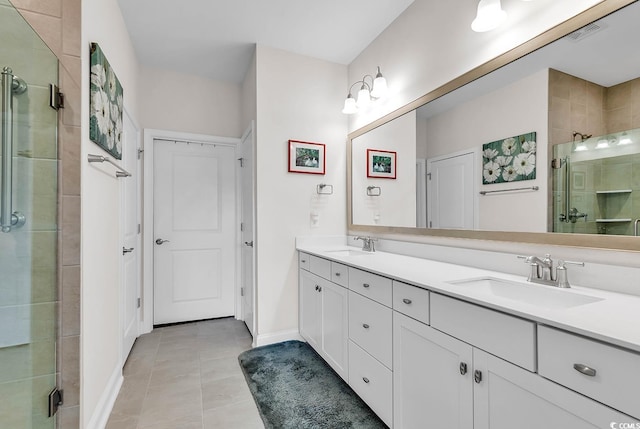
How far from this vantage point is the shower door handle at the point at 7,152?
1.19 m

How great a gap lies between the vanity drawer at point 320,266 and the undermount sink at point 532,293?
1.00 metres

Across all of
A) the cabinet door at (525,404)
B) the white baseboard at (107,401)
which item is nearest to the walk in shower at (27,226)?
the white baseboard at (107,401)

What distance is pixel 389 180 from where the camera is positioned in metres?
2.51

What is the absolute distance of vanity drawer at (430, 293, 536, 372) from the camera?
0.91 m

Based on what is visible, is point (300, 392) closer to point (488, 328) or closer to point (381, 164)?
point (488, 328)

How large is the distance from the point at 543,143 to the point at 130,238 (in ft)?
10.1

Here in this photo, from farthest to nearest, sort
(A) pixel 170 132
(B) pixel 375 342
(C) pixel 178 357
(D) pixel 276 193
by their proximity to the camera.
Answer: (A) pixel 170 132, (D) pixel 276 193, (C) pixel 178 357, (B) pixel 375 342

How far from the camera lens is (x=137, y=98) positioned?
2.98 metres

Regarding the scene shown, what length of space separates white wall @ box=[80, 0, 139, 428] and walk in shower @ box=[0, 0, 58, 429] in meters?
0.12

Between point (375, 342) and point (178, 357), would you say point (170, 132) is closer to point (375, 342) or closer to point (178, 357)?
point (178, 357)

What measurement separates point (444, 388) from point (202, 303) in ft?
9.37

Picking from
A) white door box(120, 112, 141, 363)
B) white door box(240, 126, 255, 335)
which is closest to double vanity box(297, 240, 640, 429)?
white door box(240, 126, 255, 335)

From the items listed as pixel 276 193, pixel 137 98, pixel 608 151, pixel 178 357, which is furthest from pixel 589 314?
pixel 137 98

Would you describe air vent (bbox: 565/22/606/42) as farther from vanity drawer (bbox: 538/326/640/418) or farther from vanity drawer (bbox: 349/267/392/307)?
vanity drawer (bbox: 349/267/392/307)
